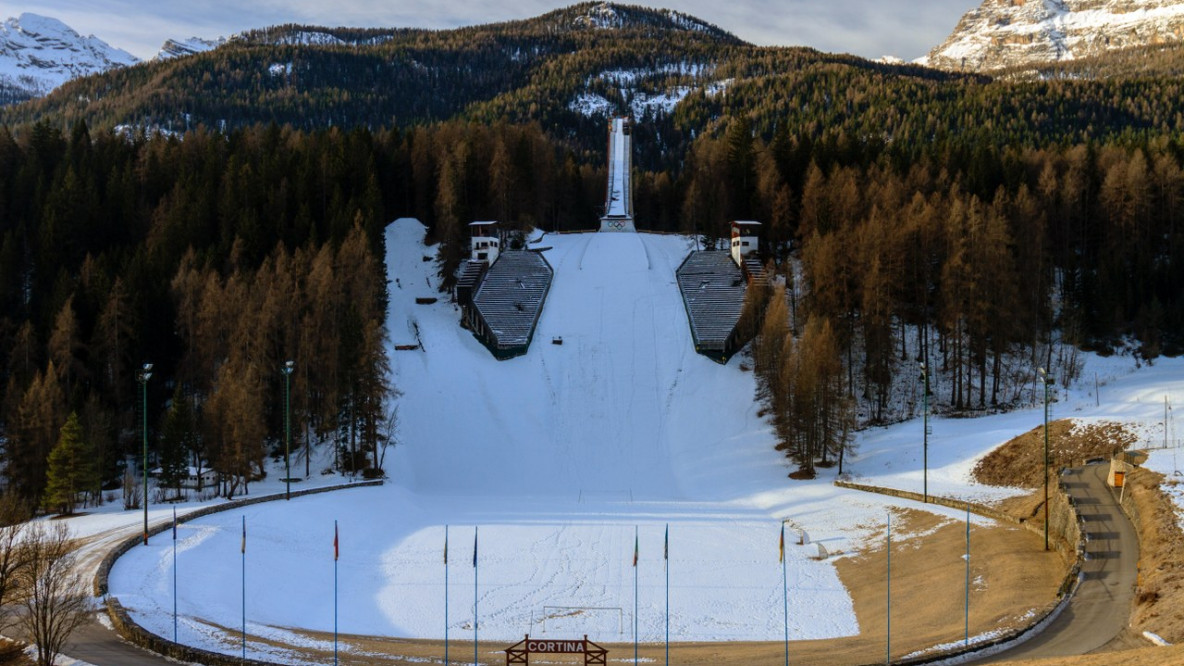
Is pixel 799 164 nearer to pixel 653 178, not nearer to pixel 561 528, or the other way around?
pixel 653 178

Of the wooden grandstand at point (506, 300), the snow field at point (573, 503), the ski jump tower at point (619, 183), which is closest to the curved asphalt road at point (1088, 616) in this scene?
the snow field at point (573, 503)

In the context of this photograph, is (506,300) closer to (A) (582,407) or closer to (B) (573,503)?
(A) (582,407)

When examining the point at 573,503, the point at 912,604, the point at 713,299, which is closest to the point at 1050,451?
the point at 912,604

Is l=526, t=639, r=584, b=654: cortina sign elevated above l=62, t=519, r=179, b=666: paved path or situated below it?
below

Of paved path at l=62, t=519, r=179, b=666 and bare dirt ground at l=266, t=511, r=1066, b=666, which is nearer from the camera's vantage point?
paved path at l=62, t=519, r=179, b=666

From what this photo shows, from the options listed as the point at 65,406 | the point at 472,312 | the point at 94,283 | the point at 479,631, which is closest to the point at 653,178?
the point at 472,312

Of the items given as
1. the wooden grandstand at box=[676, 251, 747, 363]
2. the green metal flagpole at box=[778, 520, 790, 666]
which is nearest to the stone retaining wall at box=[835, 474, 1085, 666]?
the green metal flagpole at box=[778, 520, 790, 666]

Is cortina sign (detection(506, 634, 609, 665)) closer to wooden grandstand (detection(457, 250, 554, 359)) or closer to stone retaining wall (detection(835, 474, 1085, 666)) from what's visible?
stone retaining wall (detection(835, 474, 1085, 666))
